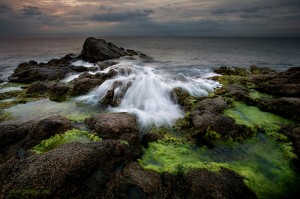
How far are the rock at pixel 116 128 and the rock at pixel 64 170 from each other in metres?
1.55

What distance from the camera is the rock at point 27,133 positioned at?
303 inches

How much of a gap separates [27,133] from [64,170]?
411 centimetres

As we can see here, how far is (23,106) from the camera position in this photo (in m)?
13.6

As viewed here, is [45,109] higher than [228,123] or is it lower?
lower

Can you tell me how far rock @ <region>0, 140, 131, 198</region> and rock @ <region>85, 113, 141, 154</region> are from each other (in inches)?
61.2

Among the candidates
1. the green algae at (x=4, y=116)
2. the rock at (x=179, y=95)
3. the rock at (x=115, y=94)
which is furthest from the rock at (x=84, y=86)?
the rock at (x=179, y=95)

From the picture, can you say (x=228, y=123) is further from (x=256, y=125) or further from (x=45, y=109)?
(x=45, y=109)

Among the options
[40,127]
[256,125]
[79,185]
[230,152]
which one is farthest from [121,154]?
[256,125]

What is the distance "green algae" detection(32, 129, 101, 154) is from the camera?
7.61 m

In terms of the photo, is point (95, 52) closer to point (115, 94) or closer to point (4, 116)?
point (115, 94)

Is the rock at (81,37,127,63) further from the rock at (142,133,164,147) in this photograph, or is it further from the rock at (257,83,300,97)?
the rock at (142,133,164,147)

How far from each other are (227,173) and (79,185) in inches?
174

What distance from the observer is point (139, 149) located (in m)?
8.02

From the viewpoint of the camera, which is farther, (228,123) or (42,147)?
(228,123)
